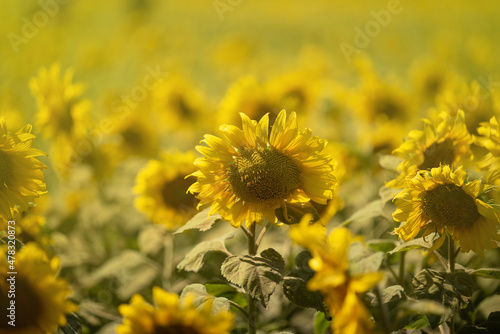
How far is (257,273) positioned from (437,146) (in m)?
0.59

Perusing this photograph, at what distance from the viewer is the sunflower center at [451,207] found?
108cm

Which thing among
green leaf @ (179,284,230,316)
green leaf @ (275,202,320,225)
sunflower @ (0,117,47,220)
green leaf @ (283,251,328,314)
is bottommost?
green leaf @ (283,251,328,314)

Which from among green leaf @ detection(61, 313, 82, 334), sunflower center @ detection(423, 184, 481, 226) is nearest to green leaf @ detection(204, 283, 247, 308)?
green leaf @ detection(61, 313, 82, 334)

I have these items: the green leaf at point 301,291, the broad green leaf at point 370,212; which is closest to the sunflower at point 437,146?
the broad green leaf at point 370,212

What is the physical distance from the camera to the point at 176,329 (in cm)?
90

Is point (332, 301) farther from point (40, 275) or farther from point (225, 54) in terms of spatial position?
point (225, 54)

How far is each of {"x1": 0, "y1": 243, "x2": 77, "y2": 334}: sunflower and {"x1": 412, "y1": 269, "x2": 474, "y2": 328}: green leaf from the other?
77 cm

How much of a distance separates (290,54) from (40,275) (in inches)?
251

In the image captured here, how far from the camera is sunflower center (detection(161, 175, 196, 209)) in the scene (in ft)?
5.73

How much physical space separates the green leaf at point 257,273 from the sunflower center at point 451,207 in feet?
1.18

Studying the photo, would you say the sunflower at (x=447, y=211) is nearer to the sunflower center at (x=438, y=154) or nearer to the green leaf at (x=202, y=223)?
the sunflower center at (x=438, y=154)

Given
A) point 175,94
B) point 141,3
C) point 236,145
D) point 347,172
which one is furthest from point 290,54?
point 236,145

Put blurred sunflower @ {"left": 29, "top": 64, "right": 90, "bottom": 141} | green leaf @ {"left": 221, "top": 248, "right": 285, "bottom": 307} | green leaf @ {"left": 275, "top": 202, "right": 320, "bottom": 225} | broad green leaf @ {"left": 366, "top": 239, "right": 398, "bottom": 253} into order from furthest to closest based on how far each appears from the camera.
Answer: blurred sunflower @ {"left": 29, "top": 64, "right": 90, "bottom": 141} < broad green leaf @ {"left": 366, "top": 239, "right": 398, "bottom": 253} < green leaf @ {"left": 275, "top": 202, "right": 320, "bottom": 225} < green leaf @ {"left": 221, "top": 248, "right": 285, "bottom": 307}

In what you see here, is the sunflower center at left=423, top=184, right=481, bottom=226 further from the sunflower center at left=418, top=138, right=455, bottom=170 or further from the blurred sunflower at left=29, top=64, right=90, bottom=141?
the blurred sunflower at left=29, top=64, right=90, bottom=141
